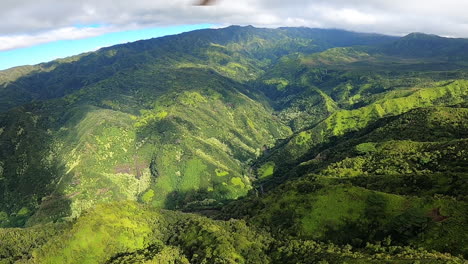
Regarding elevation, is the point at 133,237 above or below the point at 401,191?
below

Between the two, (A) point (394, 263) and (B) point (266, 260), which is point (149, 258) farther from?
(A) point (394, 263)

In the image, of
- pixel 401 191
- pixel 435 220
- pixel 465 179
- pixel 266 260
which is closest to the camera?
pixel 435 220

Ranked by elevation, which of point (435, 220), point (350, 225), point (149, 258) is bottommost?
point (149, 258)

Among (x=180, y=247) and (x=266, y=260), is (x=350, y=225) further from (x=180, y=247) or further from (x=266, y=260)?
(x=180, y=247)

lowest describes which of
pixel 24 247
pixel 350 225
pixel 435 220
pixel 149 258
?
pixel 24 247

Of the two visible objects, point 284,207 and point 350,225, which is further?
point 284,207

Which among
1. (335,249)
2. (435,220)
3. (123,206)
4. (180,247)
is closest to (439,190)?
(435,220)

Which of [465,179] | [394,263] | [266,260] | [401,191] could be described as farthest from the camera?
[401,191]

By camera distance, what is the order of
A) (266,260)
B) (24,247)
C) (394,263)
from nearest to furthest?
(394,263)
(266,260)
(24,247)


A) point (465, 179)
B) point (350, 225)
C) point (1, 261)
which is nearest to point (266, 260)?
point (350, 225)
